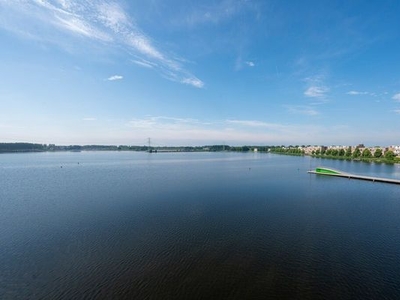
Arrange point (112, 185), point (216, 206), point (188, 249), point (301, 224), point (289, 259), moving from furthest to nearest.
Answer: point (112, 185) → point (216, 206) → point (301, 224) → point (188, 249) → point (289, 259)

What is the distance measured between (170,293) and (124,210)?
16.0m

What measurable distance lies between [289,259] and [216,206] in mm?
13623

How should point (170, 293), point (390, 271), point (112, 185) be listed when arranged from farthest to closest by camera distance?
point (112, 185) < point (390, 271) < point (170, 293)

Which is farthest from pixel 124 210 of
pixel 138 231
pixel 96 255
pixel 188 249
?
pixel 188 249

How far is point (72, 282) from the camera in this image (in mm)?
12680

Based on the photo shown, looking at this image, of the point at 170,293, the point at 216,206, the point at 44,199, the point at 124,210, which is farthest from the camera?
the point at 44,199

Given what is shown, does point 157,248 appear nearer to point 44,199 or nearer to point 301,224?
point 301,224

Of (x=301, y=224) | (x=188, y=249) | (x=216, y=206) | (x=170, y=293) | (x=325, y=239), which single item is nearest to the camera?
(x=170, y=293)

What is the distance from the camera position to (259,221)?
75.3 feet

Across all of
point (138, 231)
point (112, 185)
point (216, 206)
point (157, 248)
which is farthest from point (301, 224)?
point (112, 185)

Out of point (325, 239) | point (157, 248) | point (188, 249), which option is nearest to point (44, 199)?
point (157, 248)

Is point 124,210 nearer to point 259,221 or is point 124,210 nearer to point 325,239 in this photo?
point 259,221

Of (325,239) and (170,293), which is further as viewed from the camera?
(325,239)

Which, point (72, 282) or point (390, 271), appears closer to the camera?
point (72, 282)
